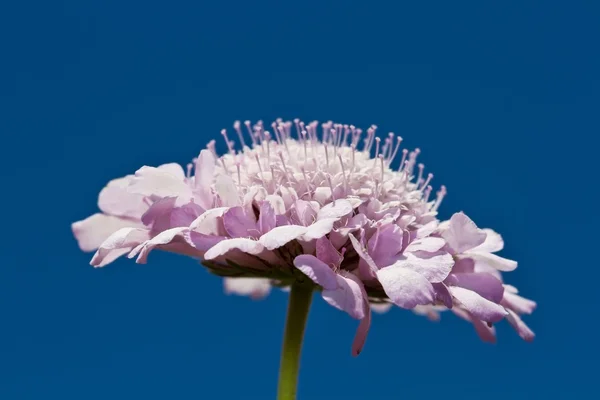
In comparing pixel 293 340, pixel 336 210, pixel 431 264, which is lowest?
pixel 293 340

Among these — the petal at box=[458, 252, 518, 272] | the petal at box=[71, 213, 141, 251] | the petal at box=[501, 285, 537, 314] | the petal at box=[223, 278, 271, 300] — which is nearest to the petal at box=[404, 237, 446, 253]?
the petal at box=[458, 252, 518, 272]

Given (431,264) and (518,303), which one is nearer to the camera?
(431,264)

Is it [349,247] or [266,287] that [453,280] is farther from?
[266,287]

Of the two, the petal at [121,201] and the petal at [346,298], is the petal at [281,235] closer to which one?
the petal at [346,298]

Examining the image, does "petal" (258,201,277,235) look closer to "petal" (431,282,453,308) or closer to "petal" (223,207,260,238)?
"petal" (223,207,260,238)

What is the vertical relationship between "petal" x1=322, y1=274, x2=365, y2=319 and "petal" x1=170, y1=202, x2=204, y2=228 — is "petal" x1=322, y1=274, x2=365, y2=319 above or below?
below

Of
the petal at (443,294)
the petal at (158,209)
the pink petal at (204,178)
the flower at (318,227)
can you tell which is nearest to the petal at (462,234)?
the flower at (318,227)

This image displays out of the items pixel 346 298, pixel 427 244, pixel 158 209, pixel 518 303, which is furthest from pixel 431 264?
pixel 158 209

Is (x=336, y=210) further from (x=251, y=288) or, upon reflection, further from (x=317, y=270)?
(x=251, y=288)
